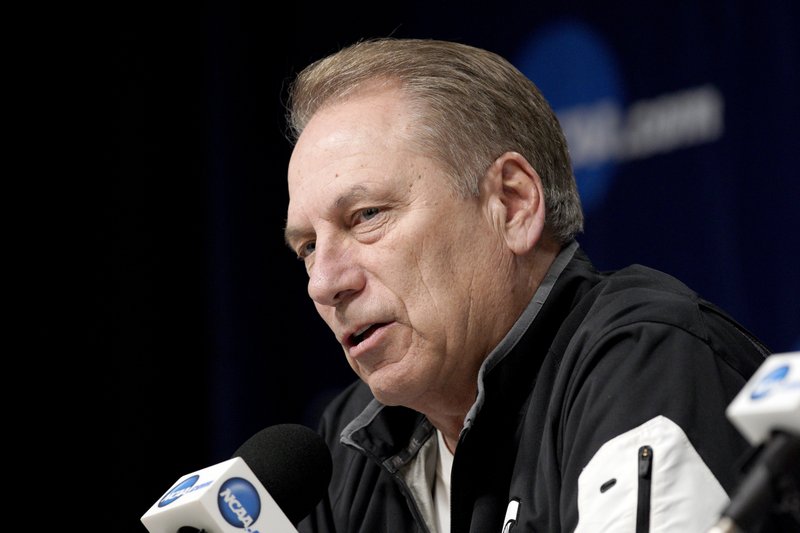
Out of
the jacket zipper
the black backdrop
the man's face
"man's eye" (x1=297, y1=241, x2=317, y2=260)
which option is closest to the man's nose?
the man's face

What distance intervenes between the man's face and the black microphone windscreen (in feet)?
0.50

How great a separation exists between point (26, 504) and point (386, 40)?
8.07ft

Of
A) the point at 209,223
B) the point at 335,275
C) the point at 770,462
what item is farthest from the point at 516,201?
the point at 209,223

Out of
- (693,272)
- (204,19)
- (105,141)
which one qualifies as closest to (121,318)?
(105,141)

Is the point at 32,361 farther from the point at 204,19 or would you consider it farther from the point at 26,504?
the point at 204,19

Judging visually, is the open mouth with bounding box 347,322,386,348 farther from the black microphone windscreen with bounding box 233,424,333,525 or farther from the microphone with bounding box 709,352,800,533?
the microphone with bounding box 709,352,800,533

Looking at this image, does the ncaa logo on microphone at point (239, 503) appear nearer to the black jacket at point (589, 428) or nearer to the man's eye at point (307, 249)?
the black jacket at point (589, 428)

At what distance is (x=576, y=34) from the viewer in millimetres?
3332

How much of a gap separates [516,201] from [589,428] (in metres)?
0.62

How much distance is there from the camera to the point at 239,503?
1.41m

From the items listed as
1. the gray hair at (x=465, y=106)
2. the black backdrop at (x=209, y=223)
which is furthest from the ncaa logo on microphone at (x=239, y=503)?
the black backdrop at (x=209, y=223)

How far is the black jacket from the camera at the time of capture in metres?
1.29

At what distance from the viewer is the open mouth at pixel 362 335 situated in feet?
6.05

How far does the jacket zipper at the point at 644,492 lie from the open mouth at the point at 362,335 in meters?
0.65
